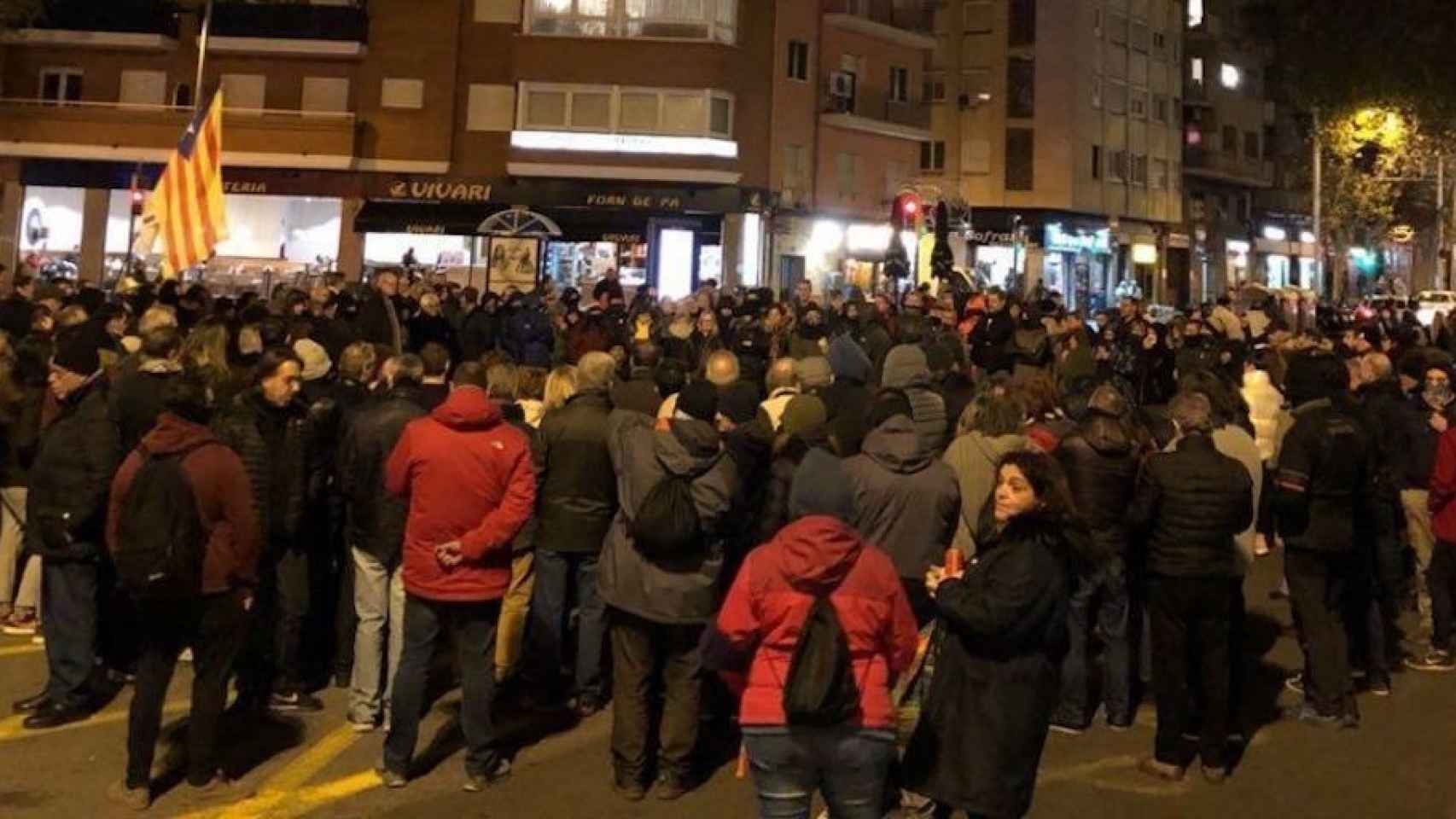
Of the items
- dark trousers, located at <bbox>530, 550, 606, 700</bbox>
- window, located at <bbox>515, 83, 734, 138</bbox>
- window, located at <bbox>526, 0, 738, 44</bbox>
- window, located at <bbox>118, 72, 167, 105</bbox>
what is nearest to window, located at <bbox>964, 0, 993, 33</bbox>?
window, located at <bbox>526, 0, 738, 44</bbox>

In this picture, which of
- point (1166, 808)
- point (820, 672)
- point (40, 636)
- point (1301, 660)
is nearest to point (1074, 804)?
point (1166, 808)

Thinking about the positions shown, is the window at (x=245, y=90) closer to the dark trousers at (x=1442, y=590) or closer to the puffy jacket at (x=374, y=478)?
the puffy jacket at (x=374, y=478)

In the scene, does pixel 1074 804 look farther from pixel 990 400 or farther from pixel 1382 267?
pixel 1382 267

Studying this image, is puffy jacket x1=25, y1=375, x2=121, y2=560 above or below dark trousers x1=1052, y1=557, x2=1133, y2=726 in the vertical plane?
above

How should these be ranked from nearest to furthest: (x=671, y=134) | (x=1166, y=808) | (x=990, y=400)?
(x=1166, y=808)
(x=990, y=400)
(x=671, y=134)

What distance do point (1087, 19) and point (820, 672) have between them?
51.3m

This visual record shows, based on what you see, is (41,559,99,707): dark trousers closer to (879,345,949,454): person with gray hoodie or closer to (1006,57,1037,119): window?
(879,345,949,454): person with gray hoodie

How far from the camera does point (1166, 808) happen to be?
6543 mm

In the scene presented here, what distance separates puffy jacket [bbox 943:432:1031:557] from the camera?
24.7 feet

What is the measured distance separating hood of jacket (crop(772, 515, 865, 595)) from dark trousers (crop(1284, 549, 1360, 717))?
433 centimetres

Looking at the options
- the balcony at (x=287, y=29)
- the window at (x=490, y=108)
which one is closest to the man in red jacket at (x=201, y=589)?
the window at (x=490, y=108)

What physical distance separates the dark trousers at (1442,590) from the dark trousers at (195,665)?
716 cm

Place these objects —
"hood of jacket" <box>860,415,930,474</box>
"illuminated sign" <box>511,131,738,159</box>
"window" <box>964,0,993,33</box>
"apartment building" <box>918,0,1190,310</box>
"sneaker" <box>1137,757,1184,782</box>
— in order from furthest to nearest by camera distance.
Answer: "window" <box>964,0,993,33</box>
"apartment building" <box>918,0,1190,310</box>
"illuminated sign" <box>511,131,738,159</box>
"sneaker" <box>1137,757,1184,782</box>
"hood of jacket" <box>860,415,930,474</box>

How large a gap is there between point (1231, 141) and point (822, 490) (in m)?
59.8
